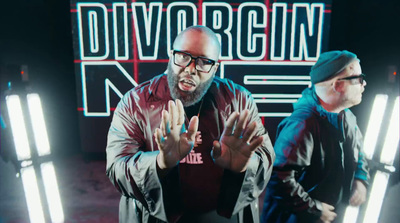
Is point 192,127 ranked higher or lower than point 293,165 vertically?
higher

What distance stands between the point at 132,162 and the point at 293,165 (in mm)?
925

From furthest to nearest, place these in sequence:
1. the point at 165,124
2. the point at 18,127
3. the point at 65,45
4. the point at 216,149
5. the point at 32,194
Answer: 1. the point at 65,45
2. the point at 32,194
3. the point at 18,127
4. the point at 216,149
5. the point at 165,124

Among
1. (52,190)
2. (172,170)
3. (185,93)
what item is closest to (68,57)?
(52,190)

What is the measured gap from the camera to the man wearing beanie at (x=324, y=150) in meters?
1.47

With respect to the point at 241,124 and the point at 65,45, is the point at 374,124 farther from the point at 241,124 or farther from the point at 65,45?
the point at 65,45

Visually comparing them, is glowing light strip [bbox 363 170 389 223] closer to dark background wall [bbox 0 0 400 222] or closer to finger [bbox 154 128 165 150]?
finger [bbox 154 128 165 150]

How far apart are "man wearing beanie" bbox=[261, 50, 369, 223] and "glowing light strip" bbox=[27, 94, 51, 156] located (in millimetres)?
1665

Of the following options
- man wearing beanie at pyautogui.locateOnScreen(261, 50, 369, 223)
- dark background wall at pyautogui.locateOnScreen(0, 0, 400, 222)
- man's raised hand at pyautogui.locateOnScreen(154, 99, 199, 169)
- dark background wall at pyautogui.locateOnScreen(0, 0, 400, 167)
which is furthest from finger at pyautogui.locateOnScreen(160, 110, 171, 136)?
dark background wall at pyautogui.locateOnScreen(0, 0, 400, 167)

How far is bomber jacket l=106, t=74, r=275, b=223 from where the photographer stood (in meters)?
1.26

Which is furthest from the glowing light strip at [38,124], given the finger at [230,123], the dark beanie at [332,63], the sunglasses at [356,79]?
the sunglasses at [356,79]

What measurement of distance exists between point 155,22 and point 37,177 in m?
2.38

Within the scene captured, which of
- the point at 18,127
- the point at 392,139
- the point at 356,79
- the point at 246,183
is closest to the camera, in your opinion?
the point at 246,183

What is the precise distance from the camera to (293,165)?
4.91ft

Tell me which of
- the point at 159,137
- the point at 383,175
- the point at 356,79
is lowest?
the point at 383,175
